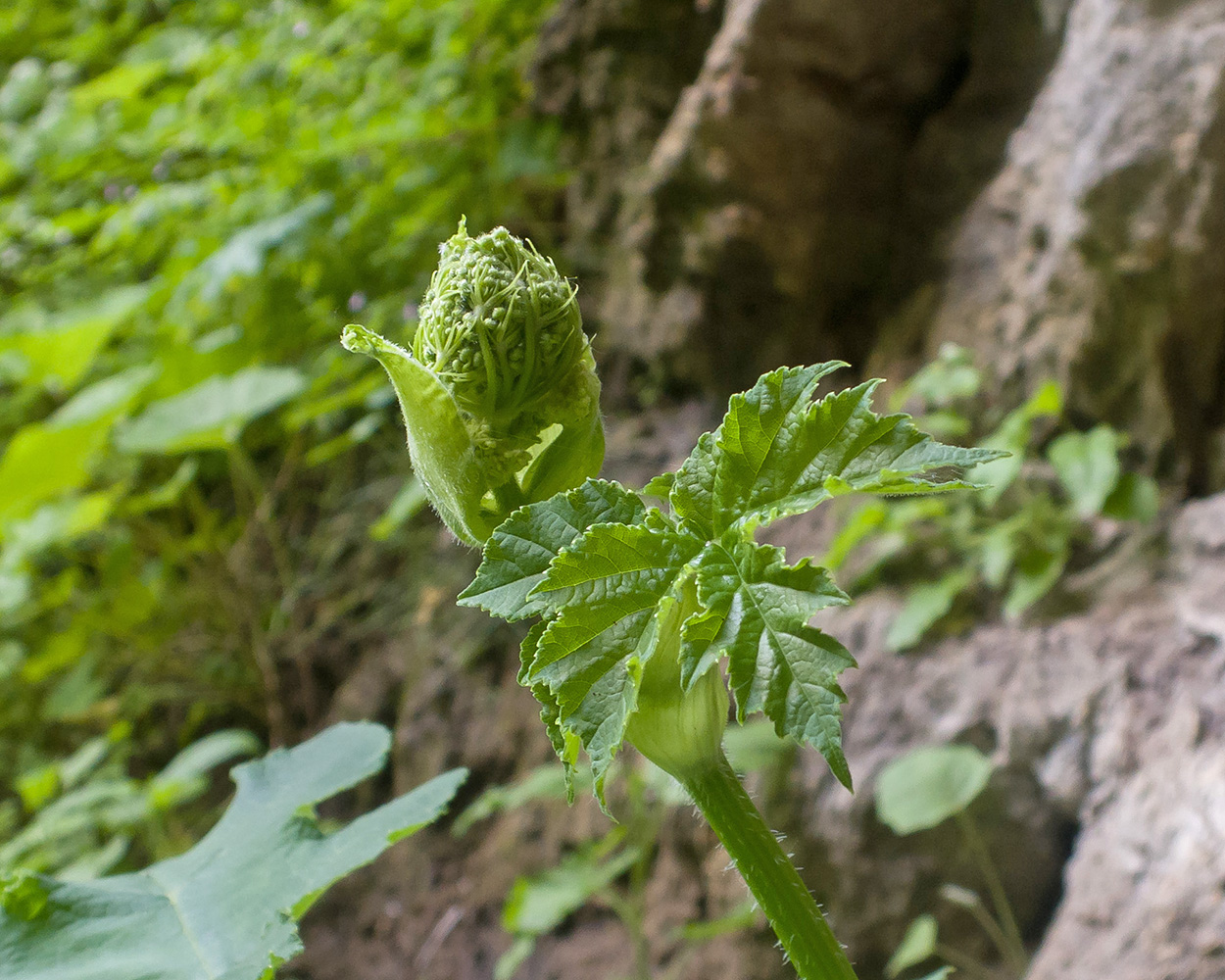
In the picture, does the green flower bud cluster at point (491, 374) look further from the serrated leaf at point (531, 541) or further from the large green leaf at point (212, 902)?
the large green leaf at point (212, 902)

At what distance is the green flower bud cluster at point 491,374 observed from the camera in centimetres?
45

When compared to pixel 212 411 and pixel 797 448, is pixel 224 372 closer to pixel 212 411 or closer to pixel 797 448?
pixel 212 411

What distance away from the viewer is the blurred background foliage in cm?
265

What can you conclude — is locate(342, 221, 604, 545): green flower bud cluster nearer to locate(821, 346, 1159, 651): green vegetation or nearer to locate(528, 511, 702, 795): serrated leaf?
locate(528, 511, 702, 795): serrated leaf

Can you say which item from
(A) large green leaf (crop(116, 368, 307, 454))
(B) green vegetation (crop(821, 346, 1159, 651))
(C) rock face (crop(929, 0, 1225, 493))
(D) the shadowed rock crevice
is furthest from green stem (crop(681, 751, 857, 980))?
(A) large green leaf (crop(116, 368, 307, 454))

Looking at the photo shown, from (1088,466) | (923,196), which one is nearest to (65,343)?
(923,196)

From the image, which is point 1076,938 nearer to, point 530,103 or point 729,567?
point 729,567

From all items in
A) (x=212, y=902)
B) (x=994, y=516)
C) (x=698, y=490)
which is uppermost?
(x=698, y=490)

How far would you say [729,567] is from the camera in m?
0.43

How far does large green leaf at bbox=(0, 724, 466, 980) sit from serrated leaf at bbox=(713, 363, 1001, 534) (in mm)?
323

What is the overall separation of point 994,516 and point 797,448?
59.9 inches

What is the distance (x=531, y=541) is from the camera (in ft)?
1.46

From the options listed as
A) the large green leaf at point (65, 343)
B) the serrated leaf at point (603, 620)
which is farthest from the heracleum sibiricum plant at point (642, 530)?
the large green leaf at point (65, 343)

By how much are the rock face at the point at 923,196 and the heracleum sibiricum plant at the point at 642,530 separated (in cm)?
151
